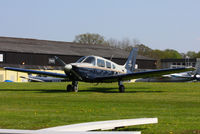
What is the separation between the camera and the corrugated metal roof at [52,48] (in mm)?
83750

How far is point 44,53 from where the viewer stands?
84812 millimetres

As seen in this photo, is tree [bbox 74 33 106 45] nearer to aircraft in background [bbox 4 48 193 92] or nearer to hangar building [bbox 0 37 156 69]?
hangar building [bbox 0 37 156 69]

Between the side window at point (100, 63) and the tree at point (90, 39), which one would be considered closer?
the side window at point (100, 63)

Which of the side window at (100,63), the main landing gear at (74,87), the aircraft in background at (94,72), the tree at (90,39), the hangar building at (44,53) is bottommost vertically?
→ the main landing gear at (74,87)

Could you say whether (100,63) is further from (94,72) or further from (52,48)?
(52,48)

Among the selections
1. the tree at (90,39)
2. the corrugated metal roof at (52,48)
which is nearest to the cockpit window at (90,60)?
the corrugated metal roof at (52,48)

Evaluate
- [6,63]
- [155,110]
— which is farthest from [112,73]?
[6,63]

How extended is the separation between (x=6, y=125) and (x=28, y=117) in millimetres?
1950

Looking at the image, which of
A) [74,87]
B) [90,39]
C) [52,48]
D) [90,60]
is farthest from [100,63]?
[90,39]

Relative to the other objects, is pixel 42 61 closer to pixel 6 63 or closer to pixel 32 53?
pixel 32 53

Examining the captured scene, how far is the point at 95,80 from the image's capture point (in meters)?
28.5

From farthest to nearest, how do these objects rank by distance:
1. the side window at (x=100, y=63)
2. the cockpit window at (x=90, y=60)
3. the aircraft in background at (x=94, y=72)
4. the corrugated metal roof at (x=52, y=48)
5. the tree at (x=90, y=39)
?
the tree at (x=90, y=39), the corrugated metal roof at (x=52, y=48), the side window at (x=100, y=63), the cockpit window at (x=90, y=60), the aircraft in background at (x=94, y=72)

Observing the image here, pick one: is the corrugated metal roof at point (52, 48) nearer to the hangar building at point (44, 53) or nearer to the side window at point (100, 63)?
the hangar building at point (44, 53)

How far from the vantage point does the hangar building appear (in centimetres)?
8025
